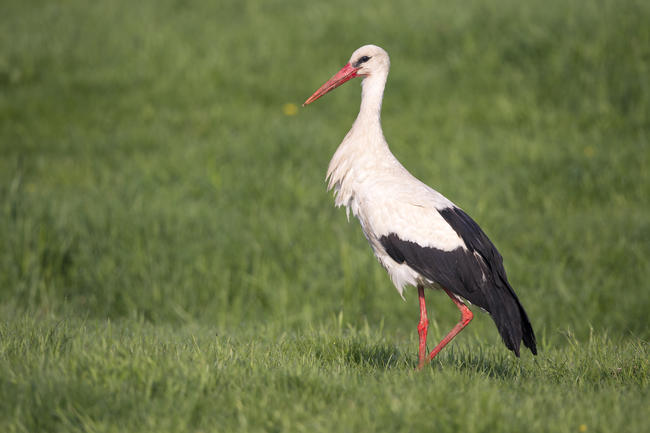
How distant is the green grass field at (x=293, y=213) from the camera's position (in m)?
2.96

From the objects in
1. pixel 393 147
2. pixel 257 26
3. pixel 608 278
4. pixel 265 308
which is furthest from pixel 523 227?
pixel 257 26

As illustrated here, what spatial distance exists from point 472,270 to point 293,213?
11.2 feet

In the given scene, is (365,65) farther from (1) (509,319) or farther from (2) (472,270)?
(1) (509,319)

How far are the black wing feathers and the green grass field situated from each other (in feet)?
1.10

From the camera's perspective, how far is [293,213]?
6.95 meters

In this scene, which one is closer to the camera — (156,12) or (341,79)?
(341,79)

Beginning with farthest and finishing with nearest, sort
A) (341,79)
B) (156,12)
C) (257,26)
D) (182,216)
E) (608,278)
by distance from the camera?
(156,12) < (257,26) < (182,216) < (608,278) < (341,79)

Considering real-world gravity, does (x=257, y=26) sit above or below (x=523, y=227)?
above

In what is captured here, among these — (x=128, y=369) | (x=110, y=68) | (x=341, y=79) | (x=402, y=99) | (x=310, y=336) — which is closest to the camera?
(x=128, y=369)

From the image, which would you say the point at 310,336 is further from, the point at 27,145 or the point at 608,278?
the point at 27,145

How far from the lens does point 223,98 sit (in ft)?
31.7

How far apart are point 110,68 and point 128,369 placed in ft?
26.8

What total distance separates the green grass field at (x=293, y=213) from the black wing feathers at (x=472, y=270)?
1.10 feet

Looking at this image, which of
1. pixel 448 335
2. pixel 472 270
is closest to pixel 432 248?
pixel 472 270
